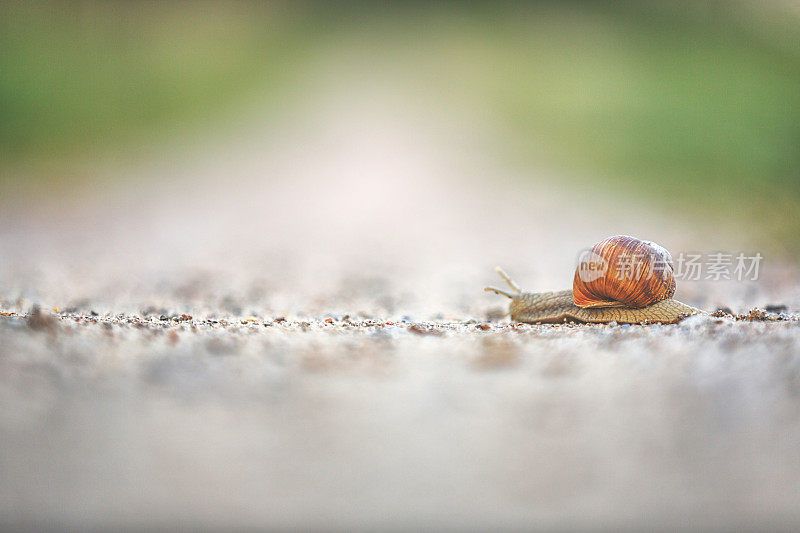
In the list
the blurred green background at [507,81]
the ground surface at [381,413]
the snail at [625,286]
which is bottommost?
the ground surface at [381,413]

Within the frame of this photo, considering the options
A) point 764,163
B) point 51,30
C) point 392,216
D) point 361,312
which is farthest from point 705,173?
point 51,30

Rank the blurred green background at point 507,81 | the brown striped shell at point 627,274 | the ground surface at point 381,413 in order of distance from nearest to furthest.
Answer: the ground surface at point 381,413 < the brown striped shell at point 627,274 < the blurred green background at point 507,81

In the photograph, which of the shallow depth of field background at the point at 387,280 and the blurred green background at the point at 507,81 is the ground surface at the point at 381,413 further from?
the blurred green background at the point at 507,81

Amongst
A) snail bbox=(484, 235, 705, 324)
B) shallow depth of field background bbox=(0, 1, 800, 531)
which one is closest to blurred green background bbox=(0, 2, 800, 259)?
shallow depth of field background bbox=(0, 1, 800, 531)

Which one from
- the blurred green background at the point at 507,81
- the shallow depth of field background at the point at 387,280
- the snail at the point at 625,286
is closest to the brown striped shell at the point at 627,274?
the snail at the point at 625,286

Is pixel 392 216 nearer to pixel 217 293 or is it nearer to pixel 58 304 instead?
pixel 217 293
